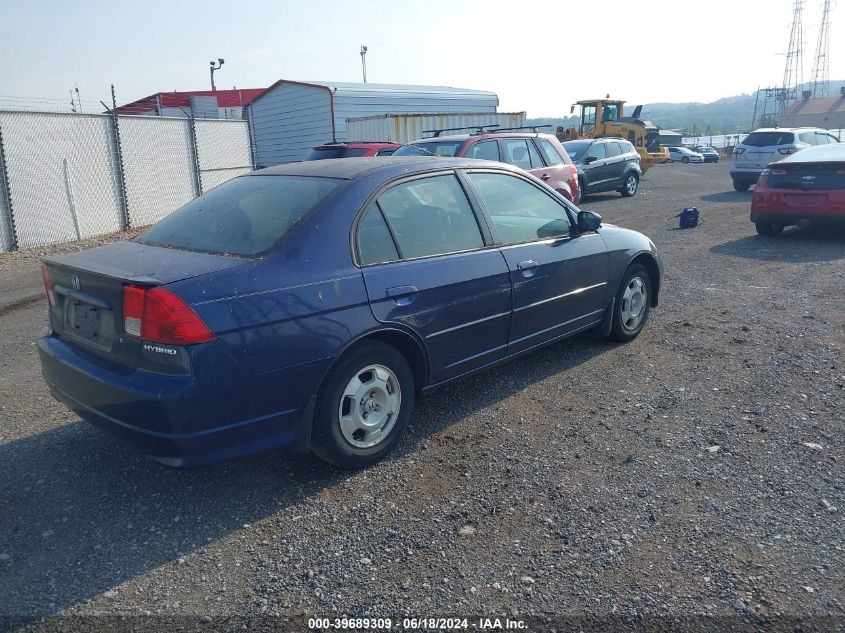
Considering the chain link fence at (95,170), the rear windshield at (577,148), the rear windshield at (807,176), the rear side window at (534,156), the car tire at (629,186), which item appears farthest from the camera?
the car tire at (629,186)

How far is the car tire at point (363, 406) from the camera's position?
365 cm

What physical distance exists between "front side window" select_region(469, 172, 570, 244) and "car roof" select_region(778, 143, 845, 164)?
6.93m

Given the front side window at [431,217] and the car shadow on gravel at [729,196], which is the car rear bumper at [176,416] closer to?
the front side window at [431,217]

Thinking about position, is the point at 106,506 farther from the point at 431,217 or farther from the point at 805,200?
the point at 805,200

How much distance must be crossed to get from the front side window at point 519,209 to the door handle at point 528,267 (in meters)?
0.17

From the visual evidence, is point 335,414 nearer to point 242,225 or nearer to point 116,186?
point 242,225

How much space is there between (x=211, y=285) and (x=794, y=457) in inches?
128

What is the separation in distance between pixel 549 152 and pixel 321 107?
617 inches

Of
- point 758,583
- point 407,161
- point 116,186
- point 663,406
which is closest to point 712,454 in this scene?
point 663,406

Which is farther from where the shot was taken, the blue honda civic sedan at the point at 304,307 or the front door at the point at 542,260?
the front door at the point at 542,260

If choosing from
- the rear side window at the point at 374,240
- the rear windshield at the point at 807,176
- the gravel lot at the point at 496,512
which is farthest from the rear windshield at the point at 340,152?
the rear side window at the point at 374,240

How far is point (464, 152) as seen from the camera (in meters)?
10.7

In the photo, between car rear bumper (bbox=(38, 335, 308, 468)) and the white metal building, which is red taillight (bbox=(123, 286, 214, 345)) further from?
the white metal building

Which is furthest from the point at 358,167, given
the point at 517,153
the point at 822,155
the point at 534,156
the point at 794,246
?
the point at 822,155
